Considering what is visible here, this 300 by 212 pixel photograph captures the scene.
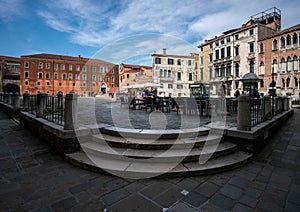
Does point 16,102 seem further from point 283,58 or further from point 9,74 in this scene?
point 9,74

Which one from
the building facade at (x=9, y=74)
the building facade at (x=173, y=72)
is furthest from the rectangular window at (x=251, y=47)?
the building facade at (x=9, y=74)

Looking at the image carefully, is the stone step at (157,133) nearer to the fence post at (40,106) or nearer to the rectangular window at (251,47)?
the fence post at (40,106)

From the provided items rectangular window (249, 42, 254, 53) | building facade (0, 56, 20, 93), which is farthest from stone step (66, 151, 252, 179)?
building facade (0, 56, 20, 93)

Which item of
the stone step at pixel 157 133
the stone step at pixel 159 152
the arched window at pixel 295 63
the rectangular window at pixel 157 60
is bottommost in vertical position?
the stone step at pixel 159 152

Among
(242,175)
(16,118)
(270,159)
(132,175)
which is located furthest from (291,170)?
(16,118)

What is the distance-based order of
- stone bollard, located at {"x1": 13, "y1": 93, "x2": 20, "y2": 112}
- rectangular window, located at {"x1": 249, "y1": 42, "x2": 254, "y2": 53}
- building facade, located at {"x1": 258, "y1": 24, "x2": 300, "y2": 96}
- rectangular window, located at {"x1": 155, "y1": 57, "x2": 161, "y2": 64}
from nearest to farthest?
stone bollard, located at {"x1": 13, "y1": 93, "x2": 20, "y2": 112}
building facade, located at {"x1": 258, "y1": 24, "x2": 300, "y2": 96}
rectangular window, located at {"x1": 249, "y1": 42, "x2": 254, "y2": 53}
rectangular window, located at {"x1": 155, "y1": 57, "x2": 161, "y2": 64}

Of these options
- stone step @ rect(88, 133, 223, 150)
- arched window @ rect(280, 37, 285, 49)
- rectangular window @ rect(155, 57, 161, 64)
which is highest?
rectangular window @ rect(155, 57, 161, 64)

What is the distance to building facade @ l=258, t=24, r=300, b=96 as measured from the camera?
69.2 ft

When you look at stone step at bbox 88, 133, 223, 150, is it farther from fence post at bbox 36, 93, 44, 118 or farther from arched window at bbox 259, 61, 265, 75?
arched window at bbox 259, 61, 265, 75

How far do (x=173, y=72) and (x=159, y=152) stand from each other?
34814 mm

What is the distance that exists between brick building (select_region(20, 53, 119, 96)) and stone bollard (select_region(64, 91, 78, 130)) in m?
45.0

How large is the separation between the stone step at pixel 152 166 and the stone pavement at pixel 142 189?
9cm

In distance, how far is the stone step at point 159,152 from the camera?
2976 mm

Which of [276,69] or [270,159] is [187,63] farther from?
[270,159]
